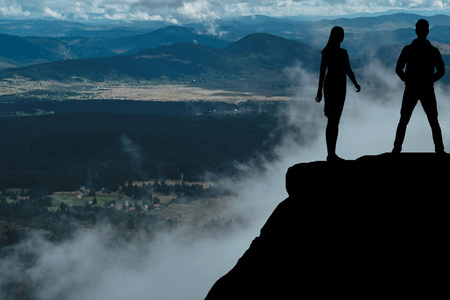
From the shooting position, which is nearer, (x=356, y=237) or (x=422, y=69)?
(x=356, y=237)

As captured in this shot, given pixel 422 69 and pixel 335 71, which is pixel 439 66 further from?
pixel 335 71

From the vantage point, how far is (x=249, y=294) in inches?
784

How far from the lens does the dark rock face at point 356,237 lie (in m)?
17.1

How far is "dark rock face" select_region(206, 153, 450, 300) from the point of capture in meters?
17.1

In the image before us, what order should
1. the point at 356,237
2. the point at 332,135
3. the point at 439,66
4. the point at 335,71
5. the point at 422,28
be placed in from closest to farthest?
the point at 356,237 → the point at 422,28 → the point at 439,66 → the point at 335,71 → the point at 332,135

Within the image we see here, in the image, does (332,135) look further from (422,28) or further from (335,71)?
(422,28)

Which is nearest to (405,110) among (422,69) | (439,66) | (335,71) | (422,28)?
(422,69)

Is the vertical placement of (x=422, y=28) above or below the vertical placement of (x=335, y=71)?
above

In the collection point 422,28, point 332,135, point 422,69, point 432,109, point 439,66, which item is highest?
point 422,28

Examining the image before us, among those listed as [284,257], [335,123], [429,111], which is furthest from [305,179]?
[429,111]

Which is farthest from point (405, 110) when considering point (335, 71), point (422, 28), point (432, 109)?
point (335, 71)

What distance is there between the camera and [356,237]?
740 inches

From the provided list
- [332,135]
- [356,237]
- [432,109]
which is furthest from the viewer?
[332,135]

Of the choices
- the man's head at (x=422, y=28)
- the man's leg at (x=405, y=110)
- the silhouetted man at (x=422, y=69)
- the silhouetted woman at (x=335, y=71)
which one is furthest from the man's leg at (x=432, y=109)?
the silhouetted woman at (x=335, y=71)
